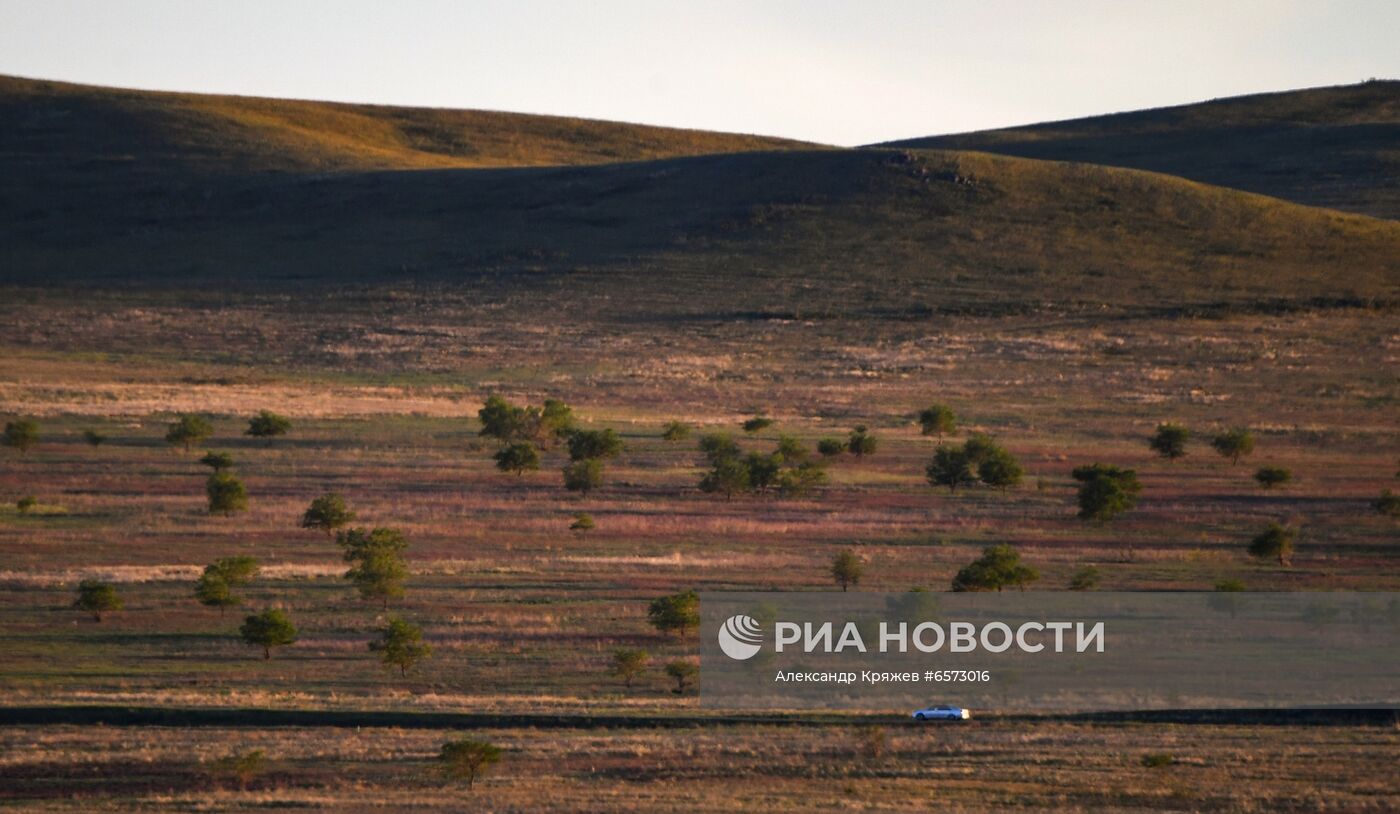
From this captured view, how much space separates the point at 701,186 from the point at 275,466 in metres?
76.6

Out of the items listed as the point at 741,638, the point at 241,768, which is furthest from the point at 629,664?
the point at 241,768

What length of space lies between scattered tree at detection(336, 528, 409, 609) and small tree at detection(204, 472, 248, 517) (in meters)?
7.89

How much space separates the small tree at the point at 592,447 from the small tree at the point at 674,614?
22399 millimetres

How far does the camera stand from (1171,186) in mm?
118000

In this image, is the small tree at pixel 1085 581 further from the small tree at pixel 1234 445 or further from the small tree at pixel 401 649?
the small tree at pixel 1234 445

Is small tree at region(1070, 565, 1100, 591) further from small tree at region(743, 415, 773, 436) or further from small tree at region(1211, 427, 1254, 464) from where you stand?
small tree at region(743, 415, 773, 436)

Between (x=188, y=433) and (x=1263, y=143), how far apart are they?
394 ft

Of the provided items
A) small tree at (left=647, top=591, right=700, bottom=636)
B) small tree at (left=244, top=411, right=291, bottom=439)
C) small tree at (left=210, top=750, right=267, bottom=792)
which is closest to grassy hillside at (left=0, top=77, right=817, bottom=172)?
small tree at (left=244, top=411, right=291, bottom=439)

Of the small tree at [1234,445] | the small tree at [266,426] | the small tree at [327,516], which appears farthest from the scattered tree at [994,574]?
the small tree at [266,426]

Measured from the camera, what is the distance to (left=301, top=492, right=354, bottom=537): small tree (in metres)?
37.6

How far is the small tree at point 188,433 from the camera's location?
5244cm

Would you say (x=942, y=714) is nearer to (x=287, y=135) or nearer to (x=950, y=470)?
(x=950, y=470)

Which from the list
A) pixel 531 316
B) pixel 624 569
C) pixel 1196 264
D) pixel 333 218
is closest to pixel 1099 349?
pixel 1196 264

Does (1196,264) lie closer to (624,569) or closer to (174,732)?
(624,569)
